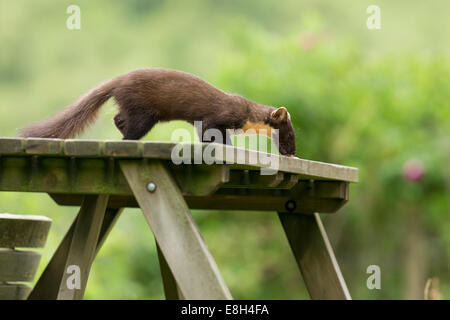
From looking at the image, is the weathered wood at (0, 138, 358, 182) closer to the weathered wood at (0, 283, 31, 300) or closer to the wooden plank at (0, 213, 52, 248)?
the wooden plank at (0, 213, 52, 248)

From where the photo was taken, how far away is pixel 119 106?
158 inches

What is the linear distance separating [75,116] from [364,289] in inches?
253

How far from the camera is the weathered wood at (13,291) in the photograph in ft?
13.5

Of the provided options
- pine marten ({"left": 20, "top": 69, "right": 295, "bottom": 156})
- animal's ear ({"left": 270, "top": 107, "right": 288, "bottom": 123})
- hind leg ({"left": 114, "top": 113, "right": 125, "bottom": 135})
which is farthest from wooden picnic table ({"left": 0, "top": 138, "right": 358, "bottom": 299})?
animal's ear ({"left": 270, "top": 107, "right": 288, "bottom": 123})

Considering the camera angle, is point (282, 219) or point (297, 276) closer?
point (282, 219)

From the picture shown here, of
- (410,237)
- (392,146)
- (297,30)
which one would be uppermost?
(297,30)

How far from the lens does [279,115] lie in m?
4.79

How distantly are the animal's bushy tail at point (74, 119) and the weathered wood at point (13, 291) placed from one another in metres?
0.96

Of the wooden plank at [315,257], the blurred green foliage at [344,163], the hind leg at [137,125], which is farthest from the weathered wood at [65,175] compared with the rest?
the blurred green foliage at [344,163]

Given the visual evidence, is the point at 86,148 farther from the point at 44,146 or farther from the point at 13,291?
the point at 13,291

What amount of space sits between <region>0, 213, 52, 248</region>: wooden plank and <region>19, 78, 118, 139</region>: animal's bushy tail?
2.25 ft
